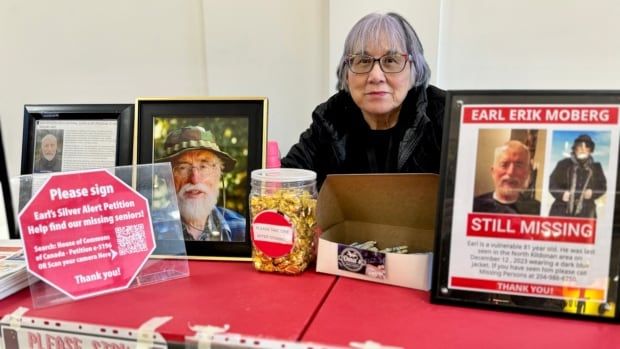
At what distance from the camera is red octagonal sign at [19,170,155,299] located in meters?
0.76

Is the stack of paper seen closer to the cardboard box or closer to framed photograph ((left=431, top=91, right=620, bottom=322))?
the cardboard box

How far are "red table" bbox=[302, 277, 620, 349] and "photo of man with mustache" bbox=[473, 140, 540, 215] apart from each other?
0.16m

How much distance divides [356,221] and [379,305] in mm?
256

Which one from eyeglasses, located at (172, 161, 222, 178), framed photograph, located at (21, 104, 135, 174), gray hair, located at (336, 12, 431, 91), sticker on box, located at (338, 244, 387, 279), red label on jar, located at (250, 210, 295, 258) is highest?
gray hair, located at (336, 12, 431, 91)

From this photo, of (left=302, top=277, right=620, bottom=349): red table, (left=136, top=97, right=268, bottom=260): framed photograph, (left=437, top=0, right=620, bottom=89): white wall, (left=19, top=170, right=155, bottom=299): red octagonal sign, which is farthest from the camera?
(left=437, top=0, right=620, bottom=89): white wall

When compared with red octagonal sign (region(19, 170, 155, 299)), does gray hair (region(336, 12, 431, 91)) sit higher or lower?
higher

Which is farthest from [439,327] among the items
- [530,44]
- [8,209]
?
[530,44]

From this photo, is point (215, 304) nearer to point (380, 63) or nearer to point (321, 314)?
point (321, 314)

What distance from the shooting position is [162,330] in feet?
2.17

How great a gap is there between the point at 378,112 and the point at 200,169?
568 mm

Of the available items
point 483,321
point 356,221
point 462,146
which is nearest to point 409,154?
point 356,221

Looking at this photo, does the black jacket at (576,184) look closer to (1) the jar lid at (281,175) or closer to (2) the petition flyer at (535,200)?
(2) the petition flyer at (535,200)

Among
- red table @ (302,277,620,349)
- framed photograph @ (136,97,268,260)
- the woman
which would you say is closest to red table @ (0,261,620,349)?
red table @ (302,277,620,349)

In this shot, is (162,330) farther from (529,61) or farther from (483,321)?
(529,61)
